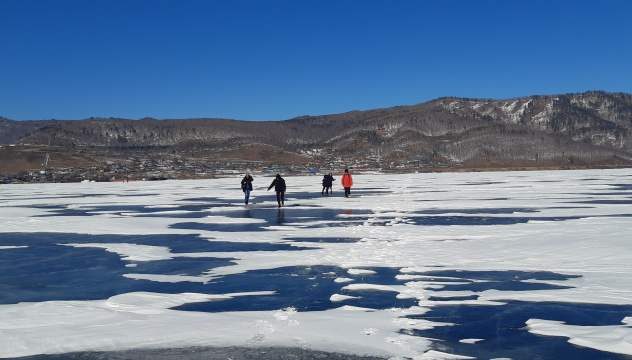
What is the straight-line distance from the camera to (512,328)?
6.16 m

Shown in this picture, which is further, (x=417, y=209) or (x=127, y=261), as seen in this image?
(x=417, y=209)

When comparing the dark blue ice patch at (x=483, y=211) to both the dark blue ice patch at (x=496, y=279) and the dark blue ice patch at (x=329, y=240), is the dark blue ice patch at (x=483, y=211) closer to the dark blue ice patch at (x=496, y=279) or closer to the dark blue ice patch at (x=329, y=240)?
the dark blue ice patch at (x=329, y=240)

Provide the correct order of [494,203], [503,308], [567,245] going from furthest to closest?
[494,203], [567,245], [503,308]

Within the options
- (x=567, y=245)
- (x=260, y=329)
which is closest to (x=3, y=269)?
(x=260, y=329)

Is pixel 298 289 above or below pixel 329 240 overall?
below

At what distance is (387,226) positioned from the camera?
15.8 m

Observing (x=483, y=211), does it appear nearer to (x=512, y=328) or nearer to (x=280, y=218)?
(x=280, y=218)

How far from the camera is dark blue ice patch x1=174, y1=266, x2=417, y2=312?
724 centimetres

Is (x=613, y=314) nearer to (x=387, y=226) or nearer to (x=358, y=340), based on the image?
(x=358, y=340)

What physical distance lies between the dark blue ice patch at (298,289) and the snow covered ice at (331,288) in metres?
0.03

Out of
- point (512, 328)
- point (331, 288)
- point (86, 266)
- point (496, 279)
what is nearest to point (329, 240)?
point (331, 288)

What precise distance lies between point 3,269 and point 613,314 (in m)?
10.0

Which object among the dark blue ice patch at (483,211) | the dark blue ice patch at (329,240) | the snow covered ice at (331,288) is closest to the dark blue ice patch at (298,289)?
the snow covered ice at (331,288)

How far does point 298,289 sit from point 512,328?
10.5 ft
